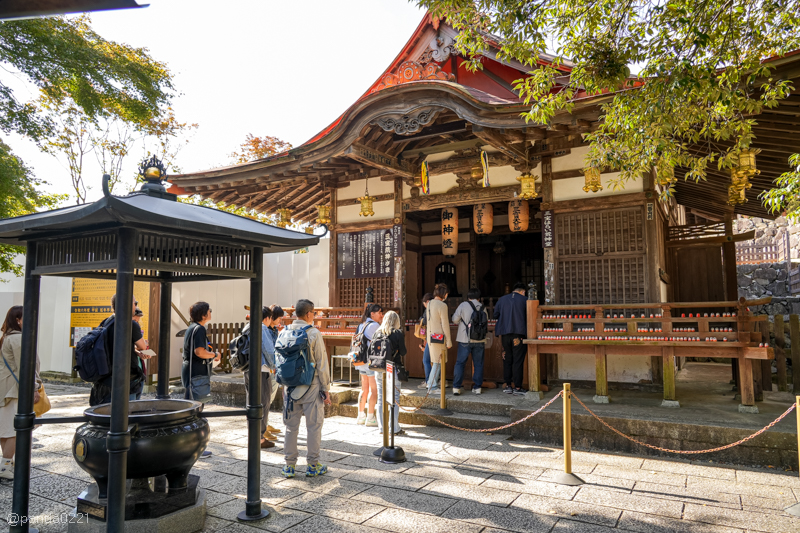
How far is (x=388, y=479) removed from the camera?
513cm

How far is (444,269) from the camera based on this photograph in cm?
1442

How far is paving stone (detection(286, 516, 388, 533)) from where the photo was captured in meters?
3.88

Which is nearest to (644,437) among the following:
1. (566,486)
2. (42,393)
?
(566,486)

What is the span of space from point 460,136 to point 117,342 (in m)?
7.51

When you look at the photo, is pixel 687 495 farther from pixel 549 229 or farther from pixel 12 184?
pixel 12 184

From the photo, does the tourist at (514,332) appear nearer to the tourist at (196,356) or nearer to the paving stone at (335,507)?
the paving stone at (335,507)

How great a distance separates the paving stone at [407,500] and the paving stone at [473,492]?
151mm

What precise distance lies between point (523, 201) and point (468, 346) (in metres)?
3.04

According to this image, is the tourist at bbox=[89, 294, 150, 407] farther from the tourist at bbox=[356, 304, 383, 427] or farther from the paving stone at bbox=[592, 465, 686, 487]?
the paving stone at bbox=[592, 465, 686, 487]

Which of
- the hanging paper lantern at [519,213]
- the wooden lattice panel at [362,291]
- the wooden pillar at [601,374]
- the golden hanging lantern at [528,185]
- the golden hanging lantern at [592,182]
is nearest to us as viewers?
the wooden pillar at [601,374]

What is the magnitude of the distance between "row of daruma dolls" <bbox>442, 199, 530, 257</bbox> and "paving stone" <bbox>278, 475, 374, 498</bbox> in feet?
19.2

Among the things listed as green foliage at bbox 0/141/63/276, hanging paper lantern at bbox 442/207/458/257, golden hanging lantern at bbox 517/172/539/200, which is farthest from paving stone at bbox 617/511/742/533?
green foliage at bbox 0/141/63/276

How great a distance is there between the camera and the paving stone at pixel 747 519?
3889mm

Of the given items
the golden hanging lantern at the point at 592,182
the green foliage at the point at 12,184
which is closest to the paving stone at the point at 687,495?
the golden hanging lantern at the point at 592,182
